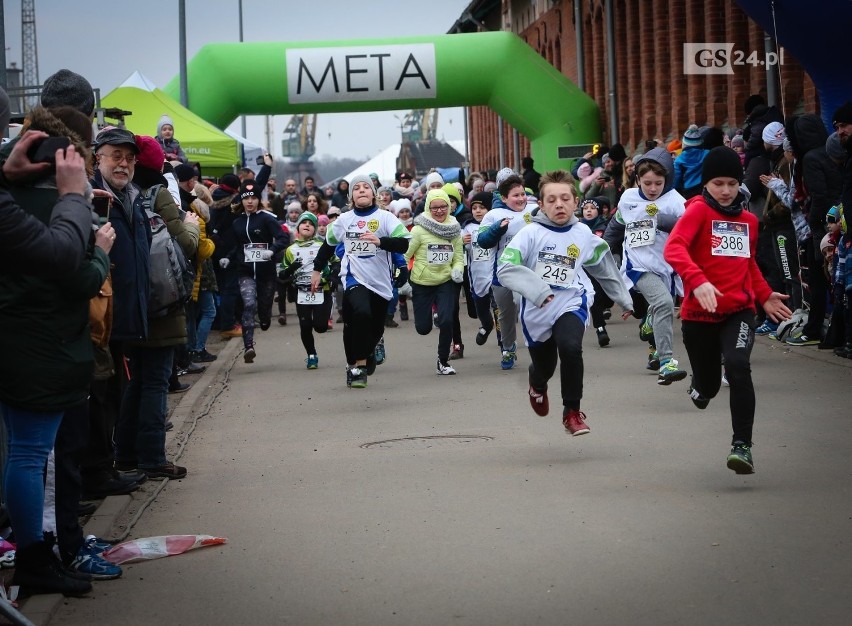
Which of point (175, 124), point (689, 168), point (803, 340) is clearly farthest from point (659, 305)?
point (175, 124)

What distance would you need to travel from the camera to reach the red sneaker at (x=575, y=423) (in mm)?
9688

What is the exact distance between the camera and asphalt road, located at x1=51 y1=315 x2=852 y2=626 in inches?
236

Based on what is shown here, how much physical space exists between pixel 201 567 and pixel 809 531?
8.63 feet

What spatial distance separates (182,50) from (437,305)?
18980 mm

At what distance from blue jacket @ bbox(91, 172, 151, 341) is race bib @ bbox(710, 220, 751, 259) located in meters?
3.17

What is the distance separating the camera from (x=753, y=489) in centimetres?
817

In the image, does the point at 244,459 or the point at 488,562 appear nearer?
the point at 488,562

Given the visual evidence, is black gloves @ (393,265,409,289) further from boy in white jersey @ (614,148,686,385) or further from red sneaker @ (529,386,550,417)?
red sneaker @ (529,386,550,417)

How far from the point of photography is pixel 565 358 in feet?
32.6

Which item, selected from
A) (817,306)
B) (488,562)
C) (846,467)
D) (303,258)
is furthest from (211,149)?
(488,562)

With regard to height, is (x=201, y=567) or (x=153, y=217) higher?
(x=153, y=217)

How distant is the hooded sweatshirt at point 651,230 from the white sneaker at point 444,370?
235 cm

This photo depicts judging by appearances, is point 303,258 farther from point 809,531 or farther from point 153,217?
point 809,531

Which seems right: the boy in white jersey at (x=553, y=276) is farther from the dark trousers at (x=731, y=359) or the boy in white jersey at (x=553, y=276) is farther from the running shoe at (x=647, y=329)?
the running shoe at (x=647, y=329)
